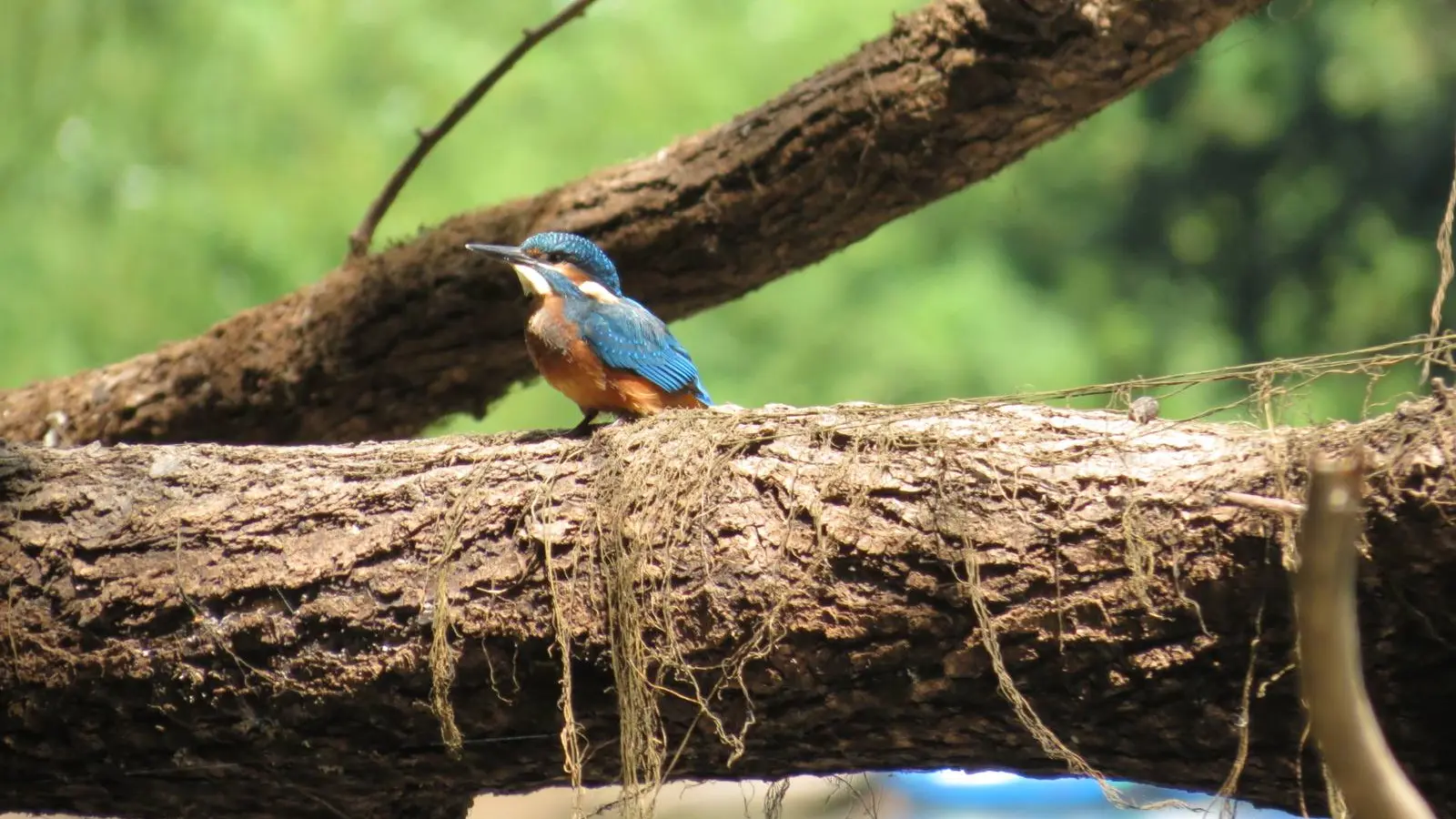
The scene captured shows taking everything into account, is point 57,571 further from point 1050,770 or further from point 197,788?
point 1050,770

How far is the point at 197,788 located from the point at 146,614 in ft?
1.09

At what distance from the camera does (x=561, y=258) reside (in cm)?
358

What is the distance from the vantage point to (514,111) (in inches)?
252

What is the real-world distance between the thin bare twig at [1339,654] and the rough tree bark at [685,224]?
2.44m

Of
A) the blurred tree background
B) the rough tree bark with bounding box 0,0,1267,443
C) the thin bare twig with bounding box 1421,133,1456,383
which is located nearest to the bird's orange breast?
the rough tree bark with bounding box 0,0,1267,443

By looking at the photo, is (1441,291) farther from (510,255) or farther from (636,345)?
(510,255)

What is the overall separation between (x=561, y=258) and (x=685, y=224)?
37 cm

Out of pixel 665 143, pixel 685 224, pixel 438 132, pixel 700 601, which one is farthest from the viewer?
pixel 665 143

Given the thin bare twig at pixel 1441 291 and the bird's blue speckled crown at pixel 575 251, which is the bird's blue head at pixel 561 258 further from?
the thin bare twig at pixel 1441 291

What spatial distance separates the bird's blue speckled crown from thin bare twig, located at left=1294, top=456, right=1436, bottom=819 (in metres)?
2.72

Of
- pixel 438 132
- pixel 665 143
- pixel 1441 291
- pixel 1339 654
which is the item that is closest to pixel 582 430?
pixel 1441 291

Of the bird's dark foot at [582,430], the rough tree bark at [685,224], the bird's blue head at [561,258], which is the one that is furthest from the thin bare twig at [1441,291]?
the bird's blue head at [561,258]

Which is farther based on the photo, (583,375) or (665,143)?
(665,143)

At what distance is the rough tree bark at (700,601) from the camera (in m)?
1.80
